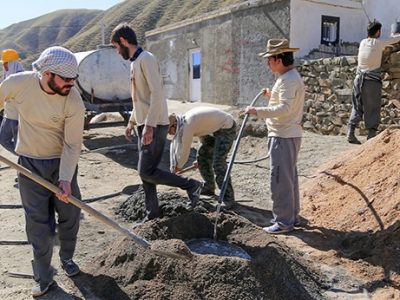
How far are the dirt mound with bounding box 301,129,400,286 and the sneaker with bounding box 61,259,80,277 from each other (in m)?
2.23

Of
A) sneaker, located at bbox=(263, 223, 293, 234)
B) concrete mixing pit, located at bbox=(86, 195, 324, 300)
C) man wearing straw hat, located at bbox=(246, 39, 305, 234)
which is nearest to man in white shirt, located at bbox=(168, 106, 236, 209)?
man wearing straw hat, located at bbox=(246, 39, 305, 234)

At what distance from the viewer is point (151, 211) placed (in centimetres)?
438

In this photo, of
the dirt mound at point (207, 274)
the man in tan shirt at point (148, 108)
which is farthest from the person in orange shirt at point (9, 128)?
the dirt mound at point (207, 274)

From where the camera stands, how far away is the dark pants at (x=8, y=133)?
5.41 metres

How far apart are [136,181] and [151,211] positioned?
234cm

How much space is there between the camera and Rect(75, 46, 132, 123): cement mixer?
8.98 meters

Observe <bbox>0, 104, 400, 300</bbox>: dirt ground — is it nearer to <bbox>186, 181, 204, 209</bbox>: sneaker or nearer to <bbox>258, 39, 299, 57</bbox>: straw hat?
<bbox>186, 181, 204, 209</bbox>: sneaker

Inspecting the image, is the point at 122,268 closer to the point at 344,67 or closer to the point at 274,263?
the point at 274,263

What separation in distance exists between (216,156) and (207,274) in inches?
78.1

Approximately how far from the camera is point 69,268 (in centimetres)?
345

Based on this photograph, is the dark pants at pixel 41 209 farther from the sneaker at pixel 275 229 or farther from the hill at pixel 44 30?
the hill at pixel 44 30

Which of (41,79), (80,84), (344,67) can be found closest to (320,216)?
(41,79)

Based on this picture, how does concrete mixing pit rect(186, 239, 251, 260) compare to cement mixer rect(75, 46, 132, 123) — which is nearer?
concrete mixing pit rect(186, 239, 251, 260)

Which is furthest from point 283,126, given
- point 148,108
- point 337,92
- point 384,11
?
point 384,11
